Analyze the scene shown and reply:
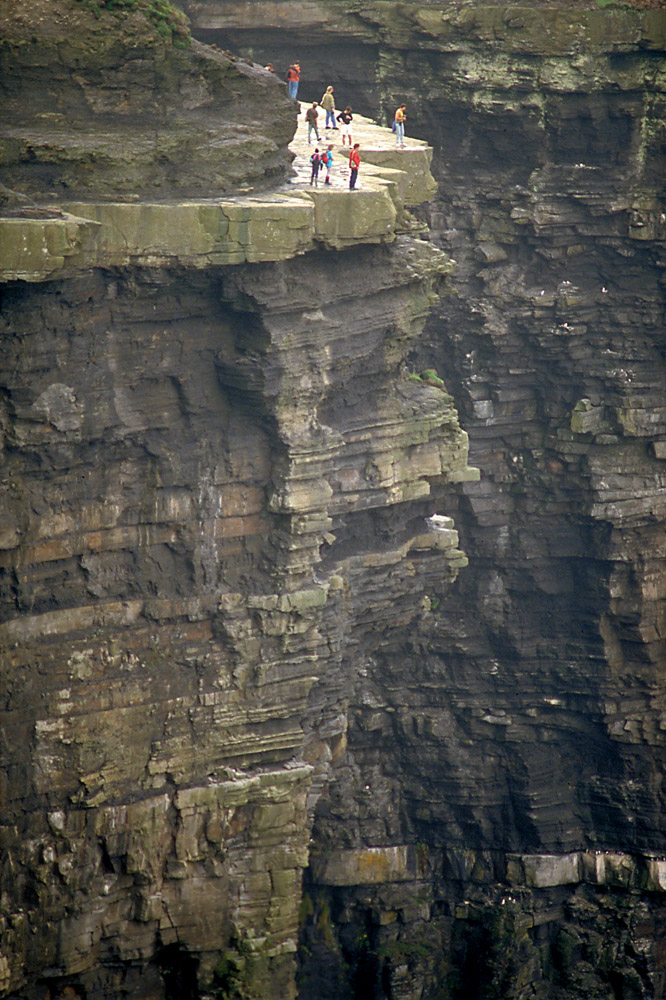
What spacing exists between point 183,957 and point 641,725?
18.2 m

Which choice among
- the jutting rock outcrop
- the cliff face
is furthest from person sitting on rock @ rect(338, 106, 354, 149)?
the cliff face

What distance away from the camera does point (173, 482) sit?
1464 inches

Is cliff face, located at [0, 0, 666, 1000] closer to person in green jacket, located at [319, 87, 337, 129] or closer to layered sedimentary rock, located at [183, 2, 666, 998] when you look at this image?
layered sedimentary rock, located at [183, 2, 666, 998]

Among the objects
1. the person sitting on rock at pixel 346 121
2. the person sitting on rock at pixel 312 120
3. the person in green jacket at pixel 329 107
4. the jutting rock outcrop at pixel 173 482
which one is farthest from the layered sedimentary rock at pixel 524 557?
the jutting rock outcrop at pixel 173 482

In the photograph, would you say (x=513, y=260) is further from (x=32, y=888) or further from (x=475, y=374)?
(x=32, y=888)

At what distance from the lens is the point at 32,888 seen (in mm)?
36406

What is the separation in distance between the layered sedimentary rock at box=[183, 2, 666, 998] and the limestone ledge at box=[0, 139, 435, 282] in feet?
38.8

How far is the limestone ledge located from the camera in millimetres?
32219

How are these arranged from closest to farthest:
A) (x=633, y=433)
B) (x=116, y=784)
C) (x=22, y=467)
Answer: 1. (x=22, y=467)
2. (x=116, y=784)
3. (x=633, y=433)

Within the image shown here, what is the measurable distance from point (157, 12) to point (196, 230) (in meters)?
4.61

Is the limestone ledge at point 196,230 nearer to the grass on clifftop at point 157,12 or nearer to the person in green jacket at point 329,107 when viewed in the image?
the grass on clifftop at point 157,12

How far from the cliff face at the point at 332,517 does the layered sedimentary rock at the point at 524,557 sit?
0.10m

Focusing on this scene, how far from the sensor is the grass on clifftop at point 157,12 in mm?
35188

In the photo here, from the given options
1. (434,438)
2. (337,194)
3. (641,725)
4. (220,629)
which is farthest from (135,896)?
(641,725)
